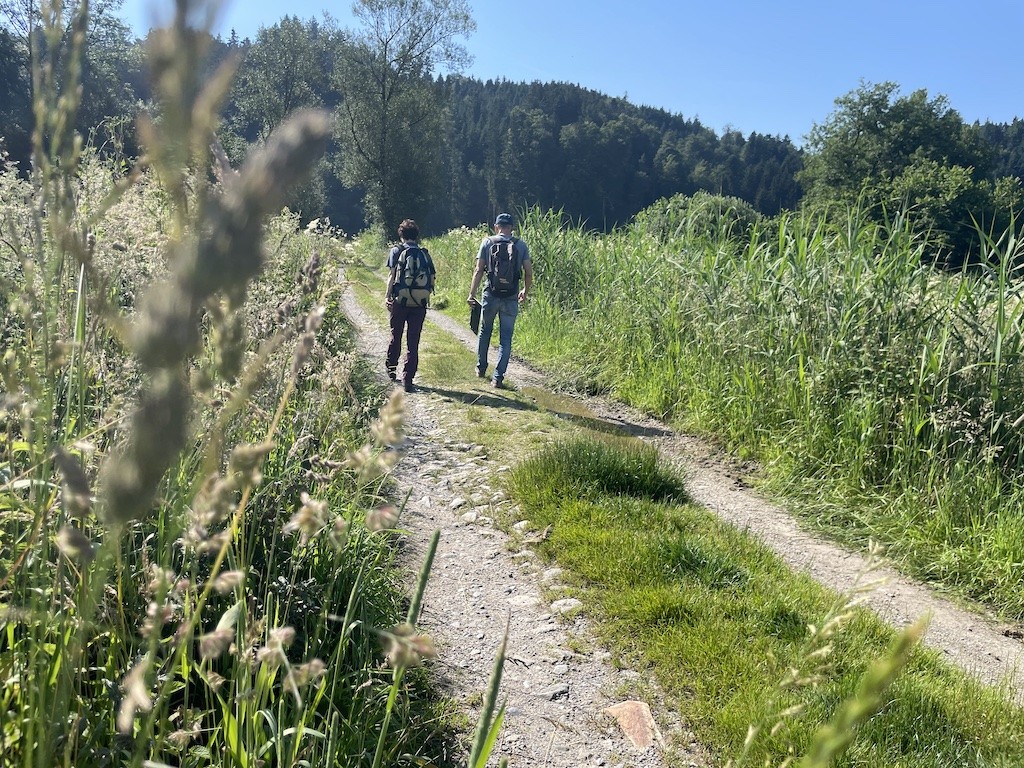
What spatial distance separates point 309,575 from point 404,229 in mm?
6775

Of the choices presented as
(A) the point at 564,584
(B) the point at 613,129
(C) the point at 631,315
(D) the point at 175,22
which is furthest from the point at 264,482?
(B) the point at 613,129

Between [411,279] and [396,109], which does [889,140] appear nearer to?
[396,109]

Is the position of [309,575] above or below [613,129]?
below

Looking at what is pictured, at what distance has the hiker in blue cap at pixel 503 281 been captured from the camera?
9938 mm

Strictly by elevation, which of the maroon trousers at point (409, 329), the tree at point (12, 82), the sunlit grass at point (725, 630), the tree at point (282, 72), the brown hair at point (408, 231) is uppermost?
the tree at point (282, 72)

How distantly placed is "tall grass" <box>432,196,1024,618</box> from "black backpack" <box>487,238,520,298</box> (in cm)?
196

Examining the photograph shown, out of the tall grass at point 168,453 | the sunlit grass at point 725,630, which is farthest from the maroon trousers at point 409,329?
the tall grass at point 168,453

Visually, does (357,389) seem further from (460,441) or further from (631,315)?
(631,315)

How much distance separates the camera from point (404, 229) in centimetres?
933

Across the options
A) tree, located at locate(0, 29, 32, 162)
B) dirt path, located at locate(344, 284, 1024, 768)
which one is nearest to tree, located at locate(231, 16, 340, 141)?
tree, located at locate(0, 29, 32, 162)

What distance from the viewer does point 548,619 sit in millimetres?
4035

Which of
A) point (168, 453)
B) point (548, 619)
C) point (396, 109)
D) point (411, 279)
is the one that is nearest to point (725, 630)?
point (548, 619)

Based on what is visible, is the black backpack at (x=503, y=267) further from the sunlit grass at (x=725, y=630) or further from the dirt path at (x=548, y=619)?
the sunlit grass at (x=725, y=630)

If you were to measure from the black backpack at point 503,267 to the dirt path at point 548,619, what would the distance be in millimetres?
3544
